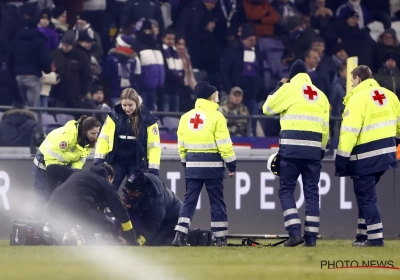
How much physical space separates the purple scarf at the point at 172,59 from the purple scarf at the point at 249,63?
1.16m

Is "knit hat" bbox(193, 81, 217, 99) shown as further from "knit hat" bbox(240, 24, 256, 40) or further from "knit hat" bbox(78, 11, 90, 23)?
"knit hat" bbox(240, 24, 256, 40)

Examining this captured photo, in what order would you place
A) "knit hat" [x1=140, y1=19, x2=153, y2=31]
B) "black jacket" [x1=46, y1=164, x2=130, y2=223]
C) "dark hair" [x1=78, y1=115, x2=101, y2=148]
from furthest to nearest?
"knit hat" [x1=140, y1=19, x2=153, y2=31]
"dark hair" [x1=78, y1=115, x2=101, y2=148]
"black jacket" [x1=46, y1=164, x2=130, y2=223]

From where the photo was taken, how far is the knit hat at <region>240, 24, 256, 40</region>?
20281 millimetres

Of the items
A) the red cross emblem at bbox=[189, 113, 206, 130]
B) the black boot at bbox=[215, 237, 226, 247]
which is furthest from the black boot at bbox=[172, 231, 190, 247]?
the red cross emblem at bbox=[189, 113, 206, 130]

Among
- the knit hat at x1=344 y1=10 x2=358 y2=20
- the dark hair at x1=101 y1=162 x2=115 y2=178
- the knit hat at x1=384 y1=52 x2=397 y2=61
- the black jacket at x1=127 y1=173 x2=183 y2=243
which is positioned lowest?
the black jacket at x1=127 y1=173 x2=183 y2=243

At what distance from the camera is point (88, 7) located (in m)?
20.5

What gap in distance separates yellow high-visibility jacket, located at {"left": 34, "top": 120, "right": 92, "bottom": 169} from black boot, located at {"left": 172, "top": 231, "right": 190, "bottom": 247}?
1.78 m

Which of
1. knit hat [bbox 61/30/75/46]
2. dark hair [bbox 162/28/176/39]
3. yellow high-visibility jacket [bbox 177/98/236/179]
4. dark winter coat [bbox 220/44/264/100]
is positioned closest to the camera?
yellow high-visibility jacket [bbox 177/98/236/179]

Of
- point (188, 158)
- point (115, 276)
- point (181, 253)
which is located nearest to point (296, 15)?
point (188, 158)

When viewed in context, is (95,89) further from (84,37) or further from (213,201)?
(213,201)

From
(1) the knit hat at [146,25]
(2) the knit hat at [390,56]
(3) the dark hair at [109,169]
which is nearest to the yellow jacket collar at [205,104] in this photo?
(3) the dark hair at [109,169]

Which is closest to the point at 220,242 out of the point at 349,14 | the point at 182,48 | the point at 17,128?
the point at 17,128

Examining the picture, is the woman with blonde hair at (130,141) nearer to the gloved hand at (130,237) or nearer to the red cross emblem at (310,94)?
the gloved hand at (130,237)

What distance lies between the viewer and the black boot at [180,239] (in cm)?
1352
